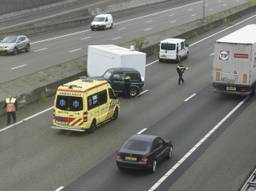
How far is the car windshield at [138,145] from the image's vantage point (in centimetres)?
2320

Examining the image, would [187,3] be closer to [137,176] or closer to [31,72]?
[31,72]

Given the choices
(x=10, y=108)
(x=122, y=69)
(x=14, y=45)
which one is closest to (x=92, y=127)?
(x=10, y=108)

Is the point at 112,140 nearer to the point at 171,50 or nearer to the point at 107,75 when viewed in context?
the point at 107,75

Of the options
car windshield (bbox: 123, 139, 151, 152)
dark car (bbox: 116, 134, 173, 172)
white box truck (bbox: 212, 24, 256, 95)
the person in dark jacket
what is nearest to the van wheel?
dark car (bbox: 116, 134, 173, 172)

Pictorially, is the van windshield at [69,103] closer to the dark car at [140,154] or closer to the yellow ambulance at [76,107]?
the yellow ambulance at [76,107]

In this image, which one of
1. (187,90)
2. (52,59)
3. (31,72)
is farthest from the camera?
(52,59)

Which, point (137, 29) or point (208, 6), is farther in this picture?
point (208, 6)

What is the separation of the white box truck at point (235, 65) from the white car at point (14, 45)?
21423 mm

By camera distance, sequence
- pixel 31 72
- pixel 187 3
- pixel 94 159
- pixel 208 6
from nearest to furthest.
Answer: pixel 94 159 → pixel 31 72 → pixel 208 6 → pixel 187 3

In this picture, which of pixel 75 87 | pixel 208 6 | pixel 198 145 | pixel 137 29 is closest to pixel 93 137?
pixel 75 87

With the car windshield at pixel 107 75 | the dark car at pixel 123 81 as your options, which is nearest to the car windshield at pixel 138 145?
the dark car at pixel 123 81

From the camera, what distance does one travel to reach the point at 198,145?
1074 inches

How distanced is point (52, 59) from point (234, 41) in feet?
56.6

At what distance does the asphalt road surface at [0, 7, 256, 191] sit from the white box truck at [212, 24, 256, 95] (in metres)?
0.96
